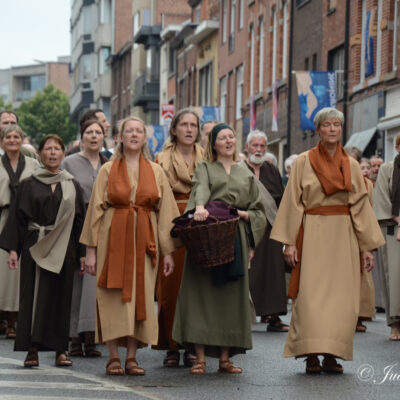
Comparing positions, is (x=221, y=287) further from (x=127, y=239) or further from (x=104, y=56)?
(x=104, y=56)

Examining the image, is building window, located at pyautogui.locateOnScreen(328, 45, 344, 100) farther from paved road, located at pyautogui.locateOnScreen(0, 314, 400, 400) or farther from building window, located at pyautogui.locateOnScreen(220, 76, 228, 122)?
paved road, located at pyautogui.locateOnScreen(0, 314, 400, 400)

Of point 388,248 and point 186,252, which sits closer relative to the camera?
point 186,252

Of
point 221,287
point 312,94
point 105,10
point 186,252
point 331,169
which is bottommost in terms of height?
point 221,287

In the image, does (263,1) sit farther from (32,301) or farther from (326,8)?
(32,301)

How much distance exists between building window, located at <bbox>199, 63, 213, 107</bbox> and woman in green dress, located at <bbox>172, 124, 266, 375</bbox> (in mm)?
45338

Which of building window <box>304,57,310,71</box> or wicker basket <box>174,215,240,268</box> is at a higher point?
building window <box>304,57,310,71</box>

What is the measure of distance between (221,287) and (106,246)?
93cm

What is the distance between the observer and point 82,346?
12.2 metres

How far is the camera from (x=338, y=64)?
111 feet

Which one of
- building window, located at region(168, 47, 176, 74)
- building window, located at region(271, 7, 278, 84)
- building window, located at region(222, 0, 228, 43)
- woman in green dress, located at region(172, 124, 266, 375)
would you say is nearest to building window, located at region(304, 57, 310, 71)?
building window, located at region(271, 7, 278, 84)

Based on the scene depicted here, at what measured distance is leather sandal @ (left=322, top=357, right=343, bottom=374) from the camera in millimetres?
10188

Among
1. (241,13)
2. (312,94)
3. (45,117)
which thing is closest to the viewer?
(312,94)

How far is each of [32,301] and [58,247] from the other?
0.48 m

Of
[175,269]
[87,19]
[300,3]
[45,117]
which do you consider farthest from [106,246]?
[45,117]
